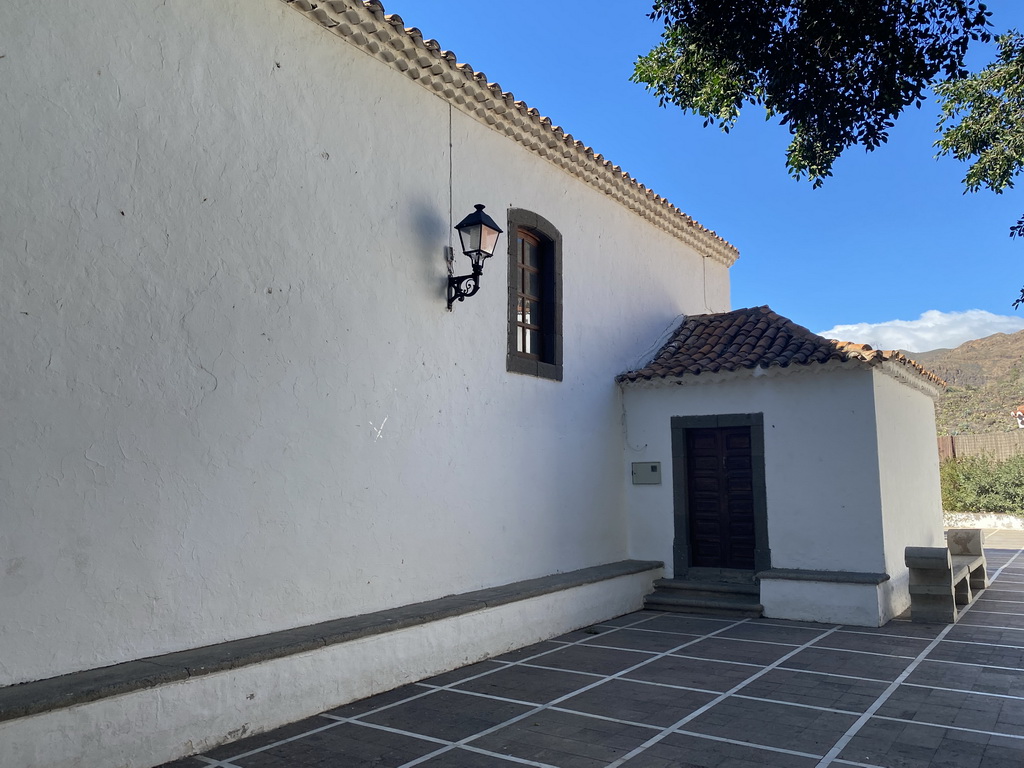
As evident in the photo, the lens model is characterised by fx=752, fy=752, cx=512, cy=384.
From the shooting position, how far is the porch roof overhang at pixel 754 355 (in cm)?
794

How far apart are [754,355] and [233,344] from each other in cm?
589

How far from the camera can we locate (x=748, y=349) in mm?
8859

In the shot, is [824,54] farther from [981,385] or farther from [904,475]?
[981,385]

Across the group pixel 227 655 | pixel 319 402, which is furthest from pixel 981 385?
pixel 227 655

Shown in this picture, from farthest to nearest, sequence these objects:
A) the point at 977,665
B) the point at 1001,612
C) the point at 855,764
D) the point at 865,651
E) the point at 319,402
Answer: the point at 1001,612, the point at 865,651, the point at 977,665, the point at 319,402, the point at 855,764

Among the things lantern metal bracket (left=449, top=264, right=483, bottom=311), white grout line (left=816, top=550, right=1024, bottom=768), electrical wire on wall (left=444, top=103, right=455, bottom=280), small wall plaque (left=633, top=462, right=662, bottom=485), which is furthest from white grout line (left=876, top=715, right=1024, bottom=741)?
electrical wire on wall (left=444, top=103, right=455, bottom=280)

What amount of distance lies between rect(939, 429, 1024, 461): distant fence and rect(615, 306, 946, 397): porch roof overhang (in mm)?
10154

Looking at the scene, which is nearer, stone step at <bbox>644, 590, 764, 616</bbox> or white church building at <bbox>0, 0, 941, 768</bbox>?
white church building at <bbox>0, 0, 941, 768</bbox>

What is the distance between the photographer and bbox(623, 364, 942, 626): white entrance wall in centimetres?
766

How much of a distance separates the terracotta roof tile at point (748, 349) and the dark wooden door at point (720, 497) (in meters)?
0.79

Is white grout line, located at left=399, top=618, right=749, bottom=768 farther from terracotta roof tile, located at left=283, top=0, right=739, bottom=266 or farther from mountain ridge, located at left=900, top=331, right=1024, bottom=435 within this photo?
mountain ridge, located at left=900, top=331, right=1024, bottom=435

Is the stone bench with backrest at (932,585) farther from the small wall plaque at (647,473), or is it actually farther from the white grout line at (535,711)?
the white grout line at (535,711)

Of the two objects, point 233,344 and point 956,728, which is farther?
point 233,344

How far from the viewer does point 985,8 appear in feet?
16.6
